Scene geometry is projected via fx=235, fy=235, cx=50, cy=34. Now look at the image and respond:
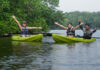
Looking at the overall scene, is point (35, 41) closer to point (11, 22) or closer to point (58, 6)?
point (11, 22)

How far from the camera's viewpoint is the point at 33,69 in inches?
311

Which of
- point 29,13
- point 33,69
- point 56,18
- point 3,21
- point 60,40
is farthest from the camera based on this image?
point 56,18

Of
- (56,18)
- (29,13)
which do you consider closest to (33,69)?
(29,13)

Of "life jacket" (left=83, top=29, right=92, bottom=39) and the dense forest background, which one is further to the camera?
the dense forest background

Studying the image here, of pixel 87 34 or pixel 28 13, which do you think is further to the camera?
pixel 28 13

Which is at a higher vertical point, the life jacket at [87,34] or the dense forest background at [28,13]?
the dense forest background at [28,13]

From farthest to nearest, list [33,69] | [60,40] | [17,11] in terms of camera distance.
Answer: [17,11] → [60,40] → [33,69]

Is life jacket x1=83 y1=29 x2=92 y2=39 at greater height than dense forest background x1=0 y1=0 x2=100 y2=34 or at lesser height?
lesser

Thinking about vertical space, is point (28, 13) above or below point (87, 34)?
above

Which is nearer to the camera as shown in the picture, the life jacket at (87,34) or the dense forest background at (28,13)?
the life jacket at (87,34)

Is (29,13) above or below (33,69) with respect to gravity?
above

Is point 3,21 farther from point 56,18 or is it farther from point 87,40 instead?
point 56,18

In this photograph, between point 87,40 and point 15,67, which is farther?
point 87,40

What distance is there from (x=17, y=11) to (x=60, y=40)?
16.7 metres
